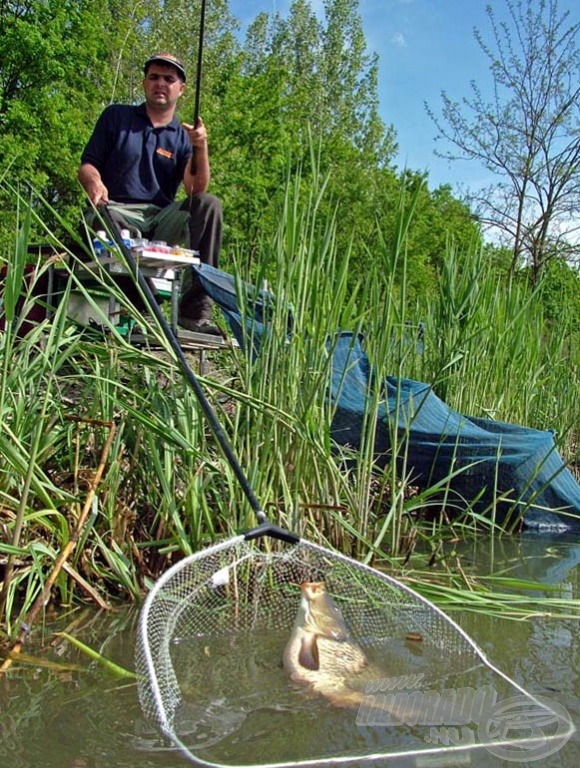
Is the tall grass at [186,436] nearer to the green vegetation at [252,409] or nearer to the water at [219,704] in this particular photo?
the green vegetation at [252,409]

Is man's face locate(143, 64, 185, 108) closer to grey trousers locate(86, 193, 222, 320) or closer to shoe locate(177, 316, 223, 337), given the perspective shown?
grey trousers locate(86, 193, 222, 320)

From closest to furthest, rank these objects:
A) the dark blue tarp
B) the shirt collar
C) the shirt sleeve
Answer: the dark blue tarp → the shirt sleeve → the shirt collar

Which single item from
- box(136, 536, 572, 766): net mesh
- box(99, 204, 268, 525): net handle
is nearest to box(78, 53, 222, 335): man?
box(99, 204, 268, 525): net handle

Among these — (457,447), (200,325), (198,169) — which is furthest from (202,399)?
(198,169)

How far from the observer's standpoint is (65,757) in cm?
156

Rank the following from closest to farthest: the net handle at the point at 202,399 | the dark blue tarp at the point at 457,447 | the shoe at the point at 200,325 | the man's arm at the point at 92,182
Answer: the net handle at the point at 202,399, the dark blue tarp at the point at 457,447, the man's arm at the point at 92,182, the shoe at the point at 200,325

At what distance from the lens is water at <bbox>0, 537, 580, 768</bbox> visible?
1584mm

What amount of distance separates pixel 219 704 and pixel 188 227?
2.89m

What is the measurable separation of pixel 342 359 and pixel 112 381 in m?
1.01

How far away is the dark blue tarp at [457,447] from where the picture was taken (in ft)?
10.3

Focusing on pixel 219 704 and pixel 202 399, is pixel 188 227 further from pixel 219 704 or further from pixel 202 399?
pixel 219 704

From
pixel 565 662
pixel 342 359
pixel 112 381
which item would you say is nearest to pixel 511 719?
pixel 565 662

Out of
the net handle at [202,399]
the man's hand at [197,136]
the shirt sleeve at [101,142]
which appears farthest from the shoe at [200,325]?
the net handle at [202,399]

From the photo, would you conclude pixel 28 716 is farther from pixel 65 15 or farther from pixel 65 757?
pixel 65 15
